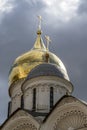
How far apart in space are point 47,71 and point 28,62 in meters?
2.77

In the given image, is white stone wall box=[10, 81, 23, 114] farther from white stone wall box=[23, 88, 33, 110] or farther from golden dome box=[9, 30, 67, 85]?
white stone wall box=[23, 88, 33, 110]

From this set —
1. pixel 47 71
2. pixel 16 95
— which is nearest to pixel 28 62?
pixel 16 95

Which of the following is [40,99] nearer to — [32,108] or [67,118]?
[32,108]

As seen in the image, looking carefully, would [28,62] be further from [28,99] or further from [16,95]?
[28,99]

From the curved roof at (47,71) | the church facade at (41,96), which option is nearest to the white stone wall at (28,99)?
the church facade at (41,96)

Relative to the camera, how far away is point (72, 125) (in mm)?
17984

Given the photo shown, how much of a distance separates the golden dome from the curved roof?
5.21 ft

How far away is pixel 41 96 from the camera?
20.8 metres

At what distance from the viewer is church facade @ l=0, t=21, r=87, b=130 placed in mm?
18109

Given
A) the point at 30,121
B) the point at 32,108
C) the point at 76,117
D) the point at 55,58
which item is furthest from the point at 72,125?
the point at 55,58

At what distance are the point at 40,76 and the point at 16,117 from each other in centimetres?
258

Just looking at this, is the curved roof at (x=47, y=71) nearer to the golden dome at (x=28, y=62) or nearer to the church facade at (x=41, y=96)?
the church facade at (x=41, y=96)

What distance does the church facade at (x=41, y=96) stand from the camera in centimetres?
1811

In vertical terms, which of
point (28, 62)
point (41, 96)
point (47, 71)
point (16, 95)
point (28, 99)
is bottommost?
point (41, 96)
